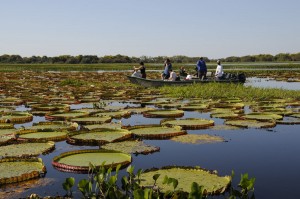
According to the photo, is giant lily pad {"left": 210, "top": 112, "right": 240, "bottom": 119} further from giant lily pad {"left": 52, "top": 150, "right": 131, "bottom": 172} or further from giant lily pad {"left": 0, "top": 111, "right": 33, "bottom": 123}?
giant lily pad {"left": 0, "top": 111, "right": 33, "bottom": 123}

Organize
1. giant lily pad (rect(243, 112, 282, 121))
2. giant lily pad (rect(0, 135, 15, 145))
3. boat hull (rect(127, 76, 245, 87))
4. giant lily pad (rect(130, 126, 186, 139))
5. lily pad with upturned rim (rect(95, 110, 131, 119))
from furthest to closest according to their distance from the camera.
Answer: boat hull (rect(127, 76, 245, 87)) → lily pad with upturned rim (rect(95, 110, 131, 119)) → giant lily pad (rect(243, 112, 282, 121)) → giant lily pad (rect(130, 126, 186, 139)) → giant lily pad (rect(0, 135, 15, 145))

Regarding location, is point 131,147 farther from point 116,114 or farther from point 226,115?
point 226,115

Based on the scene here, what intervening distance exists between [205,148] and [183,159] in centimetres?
69

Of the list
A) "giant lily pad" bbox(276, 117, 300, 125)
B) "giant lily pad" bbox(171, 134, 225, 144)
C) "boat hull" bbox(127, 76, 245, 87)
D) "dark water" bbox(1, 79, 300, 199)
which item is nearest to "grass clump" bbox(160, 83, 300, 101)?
"boat hull" bbox(127, 76, 245, 87)

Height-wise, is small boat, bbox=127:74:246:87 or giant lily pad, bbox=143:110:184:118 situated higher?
small boat, bbox=127:74:246:87

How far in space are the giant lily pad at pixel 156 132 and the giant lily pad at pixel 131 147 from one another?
1.86 ft

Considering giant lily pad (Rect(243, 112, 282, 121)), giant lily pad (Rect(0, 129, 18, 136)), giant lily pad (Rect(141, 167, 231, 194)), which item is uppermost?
giant lily pad (Rect(141, 167, 231, 194))

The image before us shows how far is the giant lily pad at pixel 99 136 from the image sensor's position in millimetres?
5973

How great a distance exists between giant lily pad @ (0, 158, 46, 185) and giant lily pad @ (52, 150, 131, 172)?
255 millimetres

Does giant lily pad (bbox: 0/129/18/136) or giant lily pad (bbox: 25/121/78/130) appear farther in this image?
giant lily pad (bbox: 25/121/78/130)

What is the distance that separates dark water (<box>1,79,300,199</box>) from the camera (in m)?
4.08

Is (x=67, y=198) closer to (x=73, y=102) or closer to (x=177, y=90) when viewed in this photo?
(x=73, y=102)

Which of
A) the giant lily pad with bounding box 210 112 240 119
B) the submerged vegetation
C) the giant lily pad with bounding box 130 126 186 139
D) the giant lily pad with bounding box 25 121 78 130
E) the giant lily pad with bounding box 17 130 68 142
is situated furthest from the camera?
the giant lily pad with bounding box 210 112 240 119

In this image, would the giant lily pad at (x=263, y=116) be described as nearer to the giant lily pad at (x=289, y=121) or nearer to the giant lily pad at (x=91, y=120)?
the giant lily pad at (x=289, y=121)
